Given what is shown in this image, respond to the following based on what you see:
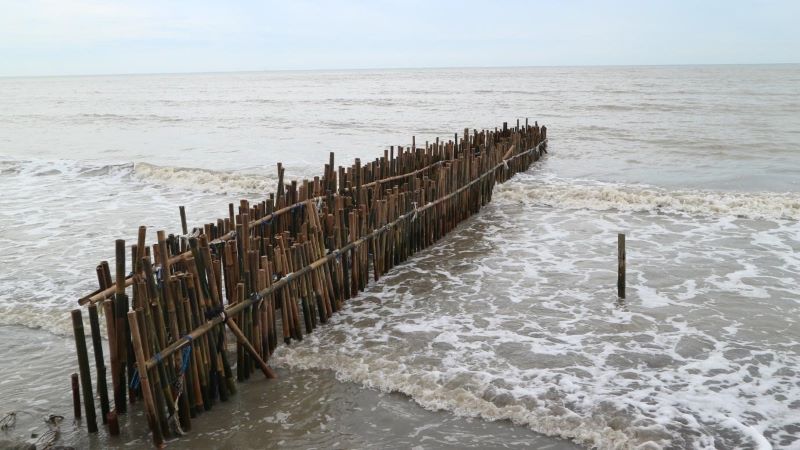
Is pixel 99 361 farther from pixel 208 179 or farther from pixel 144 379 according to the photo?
pixel 208 179

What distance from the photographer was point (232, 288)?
16.3 ft

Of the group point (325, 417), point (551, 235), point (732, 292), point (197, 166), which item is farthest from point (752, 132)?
point (325, 417)

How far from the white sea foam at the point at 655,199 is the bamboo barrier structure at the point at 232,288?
4041 millimetres

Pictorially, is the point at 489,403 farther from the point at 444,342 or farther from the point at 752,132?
the point at 752,132

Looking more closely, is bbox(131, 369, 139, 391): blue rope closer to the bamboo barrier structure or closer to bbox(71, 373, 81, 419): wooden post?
the bamboo barrier structure

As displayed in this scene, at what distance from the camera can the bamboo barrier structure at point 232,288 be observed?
4.03 metres

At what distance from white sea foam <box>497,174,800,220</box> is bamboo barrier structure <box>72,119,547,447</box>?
4041 millimetres

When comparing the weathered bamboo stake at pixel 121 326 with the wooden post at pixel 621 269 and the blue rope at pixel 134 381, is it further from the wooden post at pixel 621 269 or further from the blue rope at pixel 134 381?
the wooden post at pixel 621 269

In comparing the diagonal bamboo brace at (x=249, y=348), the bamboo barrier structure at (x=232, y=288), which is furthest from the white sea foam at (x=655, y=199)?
the diagonal bamboo brace at (x=249, y=348)

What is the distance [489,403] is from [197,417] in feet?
7.13

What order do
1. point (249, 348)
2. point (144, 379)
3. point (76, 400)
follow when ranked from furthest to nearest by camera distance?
1. point (249, 348)
2. point (76, 400)
3. point (144, 379)

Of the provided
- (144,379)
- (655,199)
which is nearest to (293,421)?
(144,379)

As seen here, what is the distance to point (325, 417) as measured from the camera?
452 centimetres

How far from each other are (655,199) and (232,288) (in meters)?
9.06
